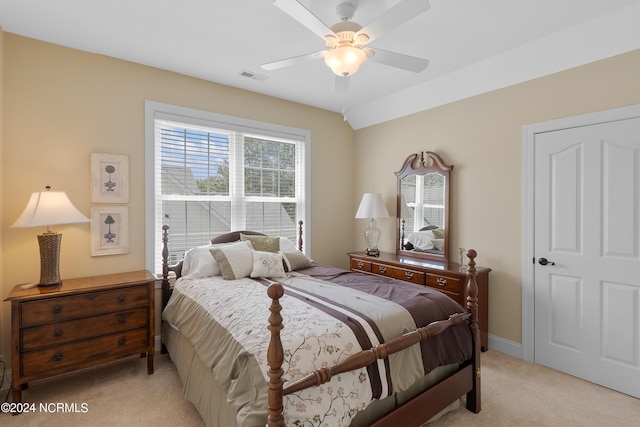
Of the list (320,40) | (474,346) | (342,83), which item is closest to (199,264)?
(342,83)

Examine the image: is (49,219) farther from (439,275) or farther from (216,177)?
(439,275)

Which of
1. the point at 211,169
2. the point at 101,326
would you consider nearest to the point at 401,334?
the point at 101,326

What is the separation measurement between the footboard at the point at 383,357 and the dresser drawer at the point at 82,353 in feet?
6.19

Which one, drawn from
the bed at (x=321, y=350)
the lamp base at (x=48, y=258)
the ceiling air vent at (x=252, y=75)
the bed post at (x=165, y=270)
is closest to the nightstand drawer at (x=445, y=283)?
the bed at (x=321, y=350)

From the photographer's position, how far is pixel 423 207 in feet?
12.6

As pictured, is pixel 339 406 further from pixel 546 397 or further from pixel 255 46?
pixel 255 46

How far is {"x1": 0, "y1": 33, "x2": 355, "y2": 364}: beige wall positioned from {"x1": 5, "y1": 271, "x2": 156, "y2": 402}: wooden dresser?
1.04ft

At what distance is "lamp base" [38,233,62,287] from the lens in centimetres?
239

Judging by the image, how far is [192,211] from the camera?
11.4ft

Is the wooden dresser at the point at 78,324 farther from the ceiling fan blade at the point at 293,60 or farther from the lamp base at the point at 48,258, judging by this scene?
the ceiling fan blade at the point at 293,60

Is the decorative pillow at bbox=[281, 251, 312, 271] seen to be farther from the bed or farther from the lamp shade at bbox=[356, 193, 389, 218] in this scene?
the lamp shade at bbox=[356, 193, 389, 218]

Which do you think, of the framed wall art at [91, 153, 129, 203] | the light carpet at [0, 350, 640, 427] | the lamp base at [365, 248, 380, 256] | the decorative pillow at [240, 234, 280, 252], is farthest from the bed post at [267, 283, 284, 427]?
the lamp base at [365, 248, 380, 256]

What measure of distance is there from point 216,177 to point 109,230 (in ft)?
3.87

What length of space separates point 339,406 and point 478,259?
2.48m
